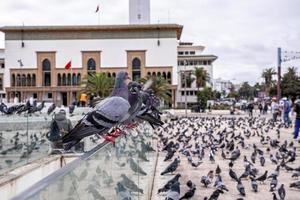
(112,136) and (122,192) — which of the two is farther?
(112,136)

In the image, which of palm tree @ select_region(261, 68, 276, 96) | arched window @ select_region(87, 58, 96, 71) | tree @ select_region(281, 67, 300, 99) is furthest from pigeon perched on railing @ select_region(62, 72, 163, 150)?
palm tree @ select_region(261, 68, 276, 96)

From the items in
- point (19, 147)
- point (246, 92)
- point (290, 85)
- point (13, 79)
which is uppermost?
point (13, 79)

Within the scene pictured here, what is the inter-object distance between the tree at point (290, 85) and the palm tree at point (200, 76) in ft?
43.5

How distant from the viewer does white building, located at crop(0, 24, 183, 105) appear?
244ft

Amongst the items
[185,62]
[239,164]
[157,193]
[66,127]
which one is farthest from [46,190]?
[185,62]

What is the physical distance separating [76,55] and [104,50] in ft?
14.9

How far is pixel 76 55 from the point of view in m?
75.4

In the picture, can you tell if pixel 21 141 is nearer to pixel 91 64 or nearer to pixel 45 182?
pixel 45 182

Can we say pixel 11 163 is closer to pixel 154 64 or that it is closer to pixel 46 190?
pixel 46 190

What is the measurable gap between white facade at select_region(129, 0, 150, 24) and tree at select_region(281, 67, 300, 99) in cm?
2466

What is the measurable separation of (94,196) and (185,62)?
279 ft

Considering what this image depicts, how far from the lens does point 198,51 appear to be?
95188mm

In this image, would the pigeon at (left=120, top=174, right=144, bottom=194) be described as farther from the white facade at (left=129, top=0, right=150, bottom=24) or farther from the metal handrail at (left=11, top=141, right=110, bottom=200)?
the white facade at (left=129, top=0, right=150, bottom=24)

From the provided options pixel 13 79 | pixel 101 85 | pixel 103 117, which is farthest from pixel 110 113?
pixel 13 79
